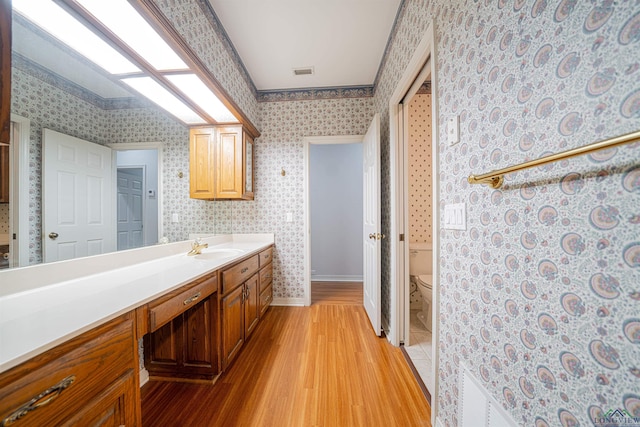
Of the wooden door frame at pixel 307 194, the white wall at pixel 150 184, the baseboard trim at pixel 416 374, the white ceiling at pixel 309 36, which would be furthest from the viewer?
the wooden door frame at pixel 307 194

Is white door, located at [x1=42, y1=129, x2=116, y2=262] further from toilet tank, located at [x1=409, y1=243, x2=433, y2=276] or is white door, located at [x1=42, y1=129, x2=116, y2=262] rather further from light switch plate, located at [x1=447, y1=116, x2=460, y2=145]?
toilet tank, located at [x1=409, y1=243, x2=433, y2=276]

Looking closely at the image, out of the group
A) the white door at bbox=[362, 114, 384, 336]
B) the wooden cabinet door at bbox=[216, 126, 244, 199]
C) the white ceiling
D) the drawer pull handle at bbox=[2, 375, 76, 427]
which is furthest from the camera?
the wooden cabinet door at bbox=[216, 126, 244, 199]

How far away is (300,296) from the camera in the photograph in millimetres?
2670

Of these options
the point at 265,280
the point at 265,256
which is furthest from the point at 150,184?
the point at 265,280

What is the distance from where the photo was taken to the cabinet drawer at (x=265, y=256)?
2265mm

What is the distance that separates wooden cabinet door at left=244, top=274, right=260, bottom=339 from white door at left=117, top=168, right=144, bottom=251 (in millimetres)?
849

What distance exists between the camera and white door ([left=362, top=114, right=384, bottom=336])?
192 cm

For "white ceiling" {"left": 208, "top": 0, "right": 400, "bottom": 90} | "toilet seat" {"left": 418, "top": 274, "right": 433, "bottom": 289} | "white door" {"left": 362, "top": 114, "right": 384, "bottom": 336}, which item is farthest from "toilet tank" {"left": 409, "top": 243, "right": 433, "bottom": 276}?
"white ceiling" {"left": 208, "top": 0, "right": 400, "bottom": 90}

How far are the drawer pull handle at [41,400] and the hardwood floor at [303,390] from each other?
88cm

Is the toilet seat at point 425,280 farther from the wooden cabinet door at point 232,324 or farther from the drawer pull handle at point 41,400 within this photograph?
the drawer pull handle at point 41,400

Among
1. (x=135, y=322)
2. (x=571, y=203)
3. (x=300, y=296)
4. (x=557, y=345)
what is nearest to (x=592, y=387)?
(x=557, y=345)

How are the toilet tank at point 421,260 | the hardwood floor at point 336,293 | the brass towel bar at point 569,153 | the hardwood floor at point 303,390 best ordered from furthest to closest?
the hardwood floor at point 336,293 → the toilet tank at point 421,260 → the hardwood floor at point 303,390 → the brass towel bar at point 569,153

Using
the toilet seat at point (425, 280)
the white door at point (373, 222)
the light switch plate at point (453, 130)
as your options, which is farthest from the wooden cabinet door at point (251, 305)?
the light switch plate at point (453, 130)

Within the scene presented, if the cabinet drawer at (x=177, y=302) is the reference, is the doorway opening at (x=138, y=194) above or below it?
Result: above
